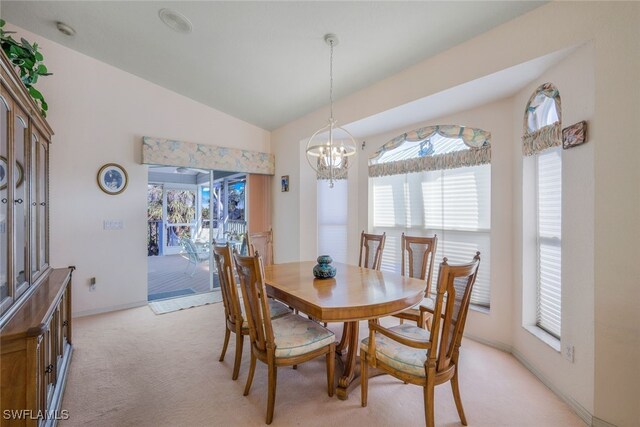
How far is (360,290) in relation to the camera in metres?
2.00

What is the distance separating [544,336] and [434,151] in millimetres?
2079

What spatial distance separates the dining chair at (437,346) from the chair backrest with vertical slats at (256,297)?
646 millimetres

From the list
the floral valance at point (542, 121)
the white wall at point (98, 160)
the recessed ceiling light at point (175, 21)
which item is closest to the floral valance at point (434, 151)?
the floral valance at point (542, 121)

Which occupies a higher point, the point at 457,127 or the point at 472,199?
the point at 457,127

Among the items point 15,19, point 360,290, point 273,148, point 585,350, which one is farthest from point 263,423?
point 15,19

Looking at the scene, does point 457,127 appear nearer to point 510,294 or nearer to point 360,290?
point 510,294

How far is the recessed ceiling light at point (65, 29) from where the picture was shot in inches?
119

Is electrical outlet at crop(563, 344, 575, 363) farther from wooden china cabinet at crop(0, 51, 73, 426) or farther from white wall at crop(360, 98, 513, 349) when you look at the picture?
wooden china cabinet at crop(0, 51, 73, 426)

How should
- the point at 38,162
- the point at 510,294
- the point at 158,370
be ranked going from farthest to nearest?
1. the point at 510,294
2. the point at 158,370
3. the point at 38,162

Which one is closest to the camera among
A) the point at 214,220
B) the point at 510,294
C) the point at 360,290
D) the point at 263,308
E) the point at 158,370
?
the point at 263,308

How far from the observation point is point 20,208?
5.74 ft

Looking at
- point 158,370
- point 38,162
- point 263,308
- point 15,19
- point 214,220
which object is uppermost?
point 15,19

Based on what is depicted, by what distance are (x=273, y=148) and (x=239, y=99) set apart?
1174mm

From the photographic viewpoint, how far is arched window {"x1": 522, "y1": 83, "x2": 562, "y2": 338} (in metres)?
2.21
